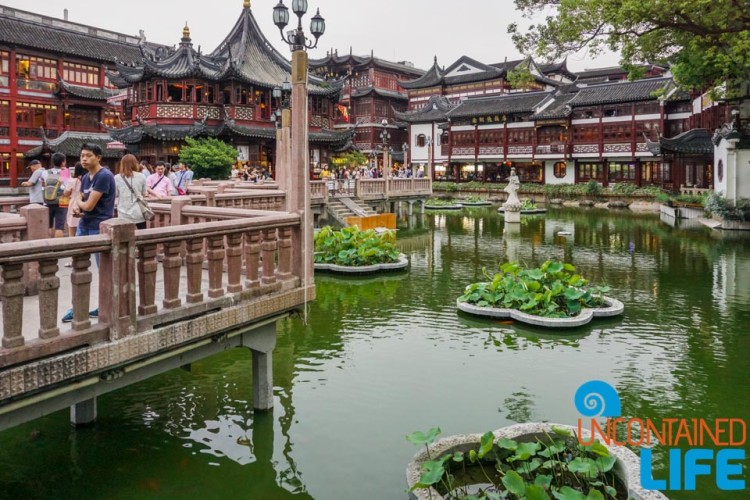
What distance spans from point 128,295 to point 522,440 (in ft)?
12.6

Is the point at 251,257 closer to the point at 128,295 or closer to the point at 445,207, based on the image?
the point at 128,295

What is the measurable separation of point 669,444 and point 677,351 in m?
3.79

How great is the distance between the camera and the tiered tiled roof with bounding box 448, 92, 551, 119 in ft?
178

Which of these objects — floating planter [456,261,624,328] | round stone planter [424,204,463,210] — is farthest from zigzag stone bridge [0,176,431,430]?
round stone planter [424,204,463,210]

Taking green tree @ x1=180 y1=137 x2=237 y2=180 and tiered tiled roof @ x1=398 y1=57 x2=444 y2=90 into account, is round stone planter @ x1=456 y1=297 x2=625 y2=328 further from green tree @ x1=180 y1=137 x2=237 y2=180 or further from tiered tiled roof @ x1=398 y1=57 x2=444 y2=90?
tiered tiled roof @ x1=398 y1=57 x2=444 y2=90

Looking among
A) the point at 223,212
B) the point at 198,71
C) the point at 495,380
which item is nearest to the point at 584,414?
the point at 495,380

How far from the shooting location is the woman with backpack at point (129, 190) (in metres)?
7.43

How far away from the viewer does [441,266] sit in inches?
753

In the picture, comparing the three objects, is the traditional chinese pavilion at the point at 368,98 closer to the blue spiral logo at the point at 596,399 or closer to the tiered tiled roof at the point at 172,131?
the tiered tiled roof at the point at 172,131

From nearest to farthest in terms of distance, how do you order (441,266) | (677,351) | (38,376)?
(38,376) → (677,351) → (441,266)

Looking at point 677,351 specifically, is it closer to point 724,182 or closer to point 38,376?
point 38,376

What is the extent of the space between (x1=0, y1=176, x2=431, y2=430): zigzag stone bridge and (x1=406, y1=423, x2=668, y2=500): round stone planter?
220 centimetres

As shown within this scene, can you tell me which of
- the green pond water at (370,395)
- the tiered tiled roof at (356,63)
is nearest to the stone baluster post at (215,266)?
the green pond water at (370,395)

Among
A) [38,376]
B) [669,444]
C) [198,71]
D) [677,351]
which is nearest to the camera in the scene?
[38,376]
